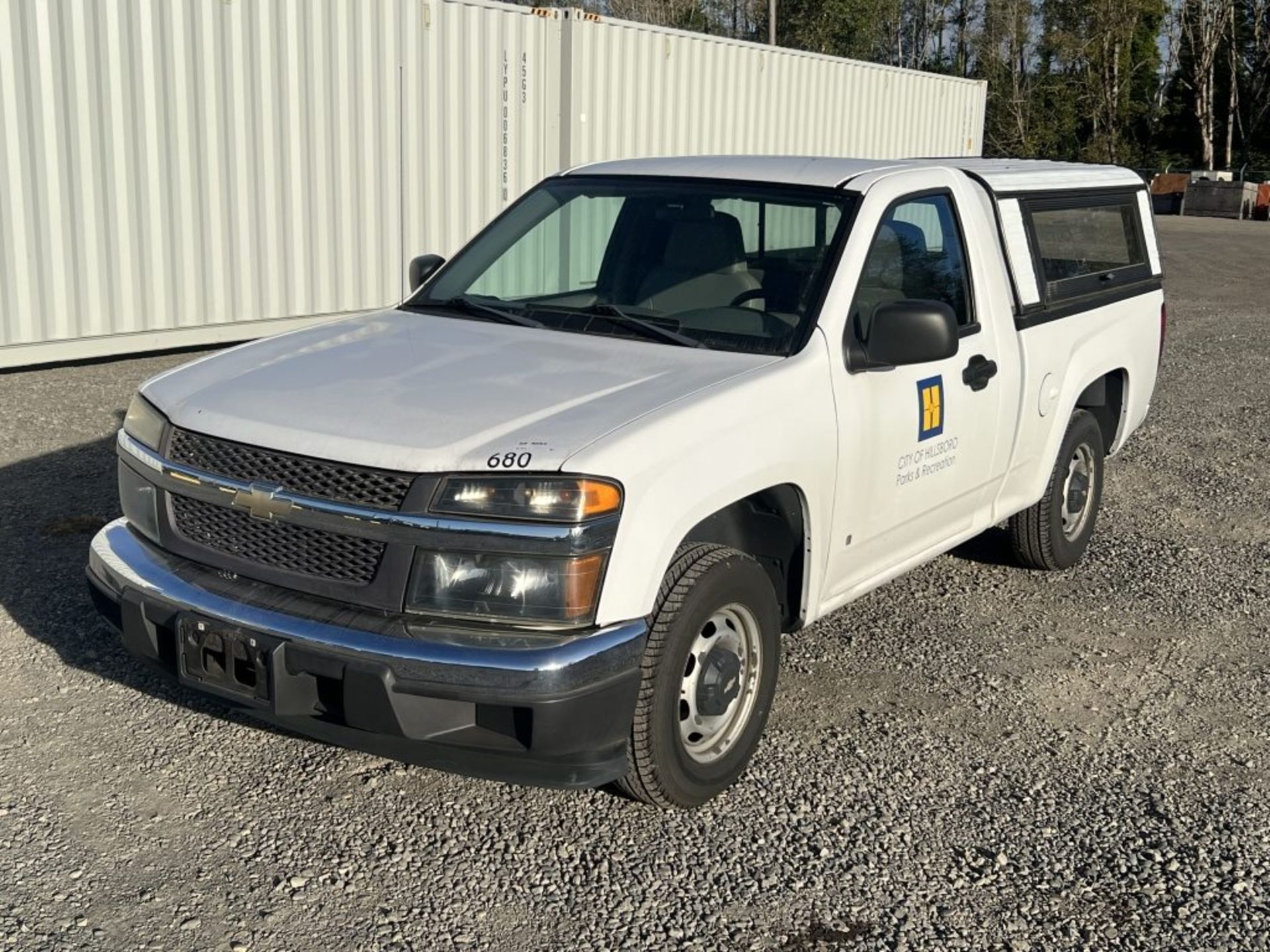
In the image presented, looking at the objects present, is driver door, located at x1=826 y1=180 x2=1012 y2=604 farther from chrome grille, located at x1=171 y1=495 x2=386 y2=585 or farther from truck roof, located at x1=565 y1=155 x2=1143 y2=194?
chrome grille, located at x1=171 y1=495 x2=386 y2=585

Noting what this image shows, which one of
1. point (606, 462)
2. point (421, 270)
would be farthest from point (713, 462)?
point (421, 270)

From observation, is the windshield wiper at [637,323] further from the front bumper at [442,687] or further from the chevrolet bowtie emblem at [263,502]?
the chevrolet bowtie emblem at [263,502]

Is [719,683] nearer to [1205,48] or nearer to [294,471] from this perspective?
[294,471]

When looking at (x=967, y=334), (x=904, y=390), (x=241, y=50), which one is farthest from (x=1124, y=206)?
(x=241, y=50)

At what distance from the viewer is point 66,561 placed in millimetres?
5684

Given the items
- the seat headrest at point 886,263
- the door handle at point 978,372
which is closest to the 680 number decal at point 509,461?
the seat headrest at point 886,263

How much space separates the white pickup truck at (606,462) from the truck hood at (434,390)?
0.01m

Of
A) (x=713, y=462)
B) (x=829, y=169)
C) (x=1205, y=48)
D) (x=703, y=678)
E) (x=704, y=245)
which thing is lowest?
(x=703, y=678)

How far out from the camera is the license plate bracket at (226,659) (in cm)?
339

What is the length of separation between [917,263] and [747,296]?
75 cm

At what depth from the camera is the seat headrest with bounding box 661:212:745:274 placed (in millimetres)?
4637

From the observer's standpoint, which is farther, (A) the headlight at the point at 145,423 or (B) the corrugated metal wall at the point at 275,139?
(B) the corrugated metal wall at the point at 275,139

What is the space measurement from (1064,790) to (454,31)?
968 cm

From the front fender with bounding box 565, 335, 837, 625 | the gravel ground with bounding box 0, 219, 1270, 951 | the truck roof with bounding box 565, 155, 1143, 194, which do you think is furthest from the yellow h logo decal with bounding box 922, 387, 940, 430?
the gravel ground with bounding box 0, 219, 1270, 951
